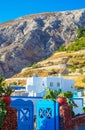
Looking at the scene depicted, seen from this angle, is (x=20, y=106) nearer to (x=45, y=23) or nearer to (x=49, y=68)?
(x=49, y=68)

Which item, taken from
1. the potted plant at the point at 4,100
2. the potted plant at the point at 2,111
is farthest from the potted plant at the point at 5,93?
the potted plant at the point at 2,111

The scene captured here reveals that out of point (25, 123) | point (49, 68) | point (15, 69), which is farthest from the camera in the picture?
point (15, 69)

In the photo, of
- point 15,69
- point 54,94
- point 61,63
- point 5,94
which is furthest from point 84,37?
point 5,94

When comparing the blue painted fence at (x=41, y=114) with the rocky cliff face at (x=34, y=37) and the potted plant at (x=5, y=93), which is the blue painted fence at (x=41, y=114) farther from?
the rocky cliff face at (x=34, y=37)

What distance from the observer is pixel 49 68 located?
361 feet

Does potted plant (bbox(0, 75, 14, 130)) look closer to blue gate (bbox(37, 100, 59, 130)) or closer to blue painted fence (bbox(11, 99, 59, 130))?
blue painted fence (bbox(11, 99, 59, 130))

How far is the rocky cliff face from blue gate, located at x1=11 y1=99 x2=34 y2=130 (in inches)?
4654

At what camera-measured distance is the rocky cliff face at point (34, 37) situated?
150125 mm

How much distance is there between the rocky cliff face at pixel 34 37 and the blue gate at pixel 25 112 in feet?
388

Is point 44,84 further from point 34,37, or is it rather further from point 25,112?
point 34,37

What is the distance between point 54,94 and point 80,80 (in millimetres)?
55321

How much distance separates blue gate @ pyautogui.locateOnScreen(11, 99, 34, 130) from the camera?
26.9 meters

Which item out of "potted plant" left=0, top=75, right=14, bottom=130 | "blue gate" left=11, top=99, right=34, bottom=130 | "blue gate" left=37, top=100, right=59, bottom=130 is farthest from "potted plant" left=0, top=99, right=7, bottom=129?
"blue gate" left=37, top=100, right=59, bottom=130

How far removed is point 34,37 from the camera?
164250 mm
